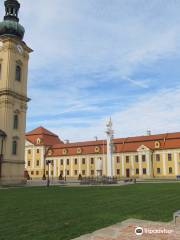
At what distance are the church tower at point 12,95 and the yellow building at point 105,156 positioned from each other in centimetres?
2138

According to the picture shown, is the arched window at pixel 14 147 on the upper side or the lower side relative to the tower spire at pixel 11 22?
lower

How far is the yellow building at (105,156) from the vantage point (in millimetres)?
70250

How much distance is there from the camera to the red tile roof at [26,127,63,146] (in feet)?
284

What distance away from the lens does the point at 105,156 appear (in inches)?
3019

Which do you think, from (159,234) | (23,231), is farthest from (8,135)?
(159,234)

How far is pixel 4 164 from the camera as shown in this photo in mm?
41406

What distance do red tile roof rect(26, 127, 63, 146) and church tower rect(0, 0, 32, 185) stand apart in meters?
40.6

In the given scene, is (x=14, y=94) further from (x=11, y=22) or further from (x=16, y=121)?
(x=11, y=22)

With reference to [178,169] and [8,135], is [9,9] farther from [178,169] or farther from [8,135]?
[178,169]

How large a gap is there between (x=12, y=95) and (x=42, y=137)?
43.4m

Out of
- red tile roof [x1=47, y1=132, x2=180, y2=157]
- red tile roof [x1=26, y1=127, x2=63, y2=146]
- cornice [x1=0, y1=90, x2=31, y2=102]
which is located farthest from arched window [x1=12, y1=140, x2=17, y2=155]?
red tile roof [x1=26, y1=127, x2=63, y2=146]

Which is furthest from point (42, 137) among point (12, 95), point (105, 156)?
point (12, 95)

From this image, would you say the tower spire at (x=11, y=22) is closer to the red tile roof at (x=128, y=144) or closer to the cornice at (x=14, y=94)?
the cornice at (x=14, y=94)

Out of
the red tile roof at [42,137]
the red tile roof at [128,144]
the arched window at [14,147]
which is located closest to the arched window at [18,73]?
the arched window at [14,147]
